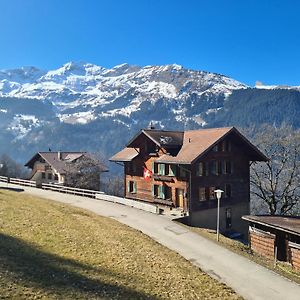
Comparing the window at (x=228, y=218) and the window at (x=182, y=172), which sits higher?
the window at (x=182, y=172)

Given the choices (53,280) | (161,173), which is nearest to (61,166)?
(161,173)

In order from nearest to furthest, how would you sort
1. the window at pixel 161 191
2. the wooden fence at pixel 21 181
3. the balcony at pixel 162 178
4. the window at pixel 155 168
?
the balcony at pixel 162 178 < the window at pixel 161 191 < the window at pixel 155 168 < the wooden fence at pixel 21 181

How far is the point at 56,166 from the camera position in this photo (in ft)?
208

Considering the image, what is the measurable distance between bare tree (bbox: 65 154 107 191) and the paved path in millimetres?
21426

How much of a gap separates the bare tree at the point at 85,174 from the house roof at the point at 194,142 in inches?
576

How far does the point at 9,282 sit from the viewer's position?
44.3ft

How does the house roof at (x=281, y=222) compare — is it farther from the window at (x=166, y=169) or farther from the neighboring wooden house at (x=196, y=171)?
the window at (x=166, y=169)

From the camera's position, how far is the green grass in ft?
46.3

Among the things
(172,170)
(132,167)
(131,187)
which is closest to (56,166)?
(131,187)

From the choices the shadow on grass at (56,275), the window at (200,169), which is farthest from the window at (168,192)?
the shadow on grass at (56,275)

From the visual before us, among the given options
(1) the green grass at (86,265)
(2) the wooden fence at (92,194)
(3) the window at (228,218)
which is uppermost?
(2) the wooden fence at (92,194)

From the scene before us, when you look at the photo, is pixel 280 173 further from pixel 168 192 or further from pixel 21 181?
pixel 21 181

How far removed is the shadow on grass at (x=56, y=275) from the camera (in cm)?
1391

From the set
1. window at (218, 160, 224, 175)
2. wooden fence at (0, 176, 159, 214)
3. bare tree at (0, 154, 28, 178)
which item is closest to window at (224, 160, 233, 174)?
window at (218, 160, 224, 175)
